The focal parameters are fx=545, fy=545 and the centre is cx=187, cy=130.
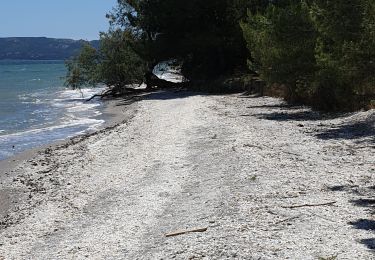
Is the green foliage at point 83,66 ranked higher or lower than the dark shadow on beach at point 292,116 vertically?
higher

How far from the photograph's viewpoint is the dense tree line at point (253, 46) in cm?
1567

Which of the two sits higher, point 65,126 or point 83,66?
point 83,66

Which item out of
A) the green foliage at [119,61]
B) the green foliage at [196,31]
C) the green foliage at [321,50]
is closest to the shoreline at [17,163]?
the green foliage at [321,50]

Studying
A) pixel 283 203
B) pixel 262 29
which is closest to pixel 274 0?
pixel 262 29

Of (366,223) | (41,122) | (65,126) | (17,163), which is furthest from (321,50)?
(41,122)

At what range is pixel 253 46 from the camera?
90.0 ft

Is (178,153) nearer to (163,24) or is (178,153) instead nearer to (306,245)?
(306,245)

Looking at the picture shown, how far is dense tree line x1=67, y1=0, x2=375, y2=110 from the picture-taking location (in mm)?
15672

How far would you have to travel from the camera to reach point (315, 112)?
21.4 meters

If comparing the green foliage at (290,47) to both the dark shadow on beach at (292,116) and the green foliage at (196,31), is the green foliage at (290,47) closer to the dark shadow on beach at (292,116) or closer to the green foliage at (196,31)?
the dark shadow on beach at (292,116)

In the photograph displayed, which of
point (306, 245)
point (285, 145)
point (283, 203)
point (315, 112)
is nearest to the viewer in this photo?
point (306, 245)

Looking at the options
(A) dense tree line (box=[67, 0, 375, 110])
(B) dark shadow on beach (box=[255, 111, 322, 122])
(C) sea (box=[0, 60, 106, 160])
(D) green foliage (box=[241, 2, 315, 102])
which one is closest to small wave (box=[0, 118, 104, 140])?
(C) sea (box=[0, 60, 106, 160])

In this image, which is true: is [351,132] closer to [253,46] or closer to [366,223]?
[366,223]

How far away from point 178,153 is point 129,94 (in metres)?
30.1
